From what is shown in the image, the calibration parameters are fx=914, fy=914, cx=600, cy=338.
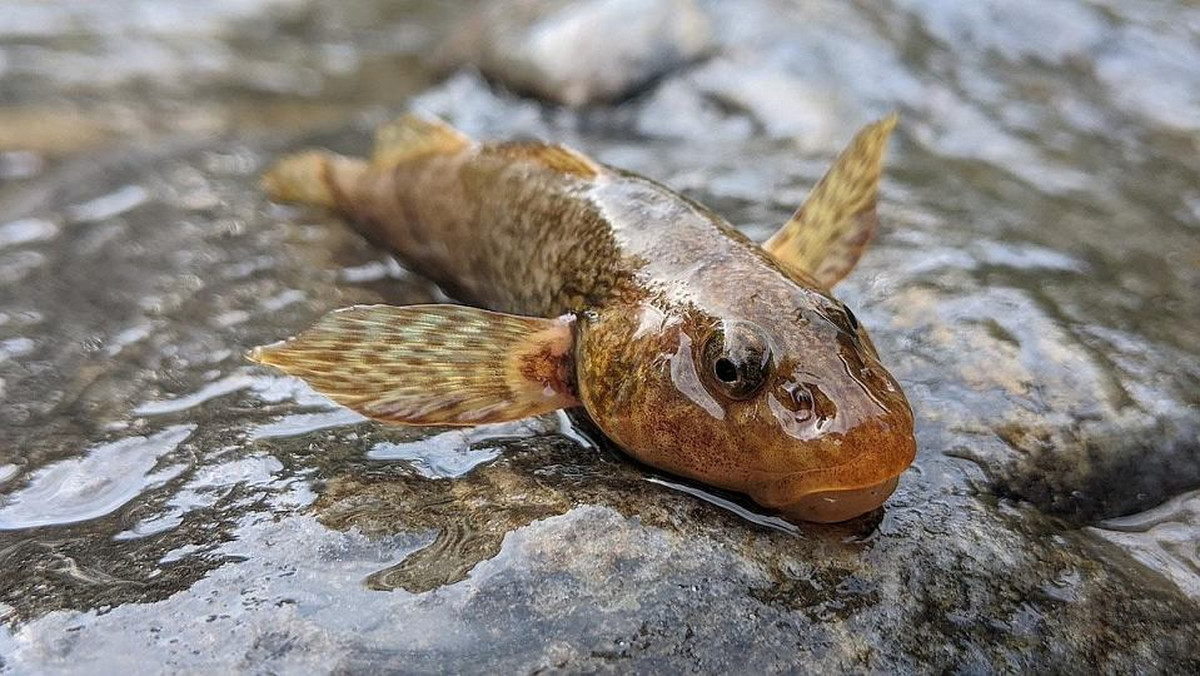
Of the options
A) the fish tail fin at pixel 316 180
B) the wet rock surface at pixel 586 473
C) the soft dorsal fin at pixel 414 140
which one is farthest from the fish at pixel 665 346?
the fish tail fin at pixel 316 180

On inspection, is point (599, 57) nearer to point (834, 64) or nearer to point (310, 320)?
point (834, 64)

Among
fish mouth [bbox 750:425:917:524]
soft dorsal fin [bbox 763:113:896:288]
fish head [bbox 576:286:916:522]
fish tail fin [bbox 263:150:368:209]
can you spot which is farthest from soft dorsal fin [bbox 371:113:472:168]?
fish mouth [bbox 750:425:917:524]

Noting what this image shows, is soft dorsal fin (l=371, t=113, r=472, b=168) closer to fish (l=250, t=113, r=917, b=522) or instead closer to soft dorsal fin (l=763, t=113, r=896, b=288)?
fish (l=250, t=113, r=917, b=522)

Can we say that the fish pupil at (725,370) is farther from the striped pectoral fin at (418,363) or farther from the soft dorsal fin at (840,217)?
the soft dorsal fin at (840,217)

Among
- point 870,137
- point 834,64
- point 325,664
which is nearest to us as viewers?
point 325,664

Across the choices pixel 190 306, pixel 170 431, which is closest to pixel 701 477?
pixel 170 431
